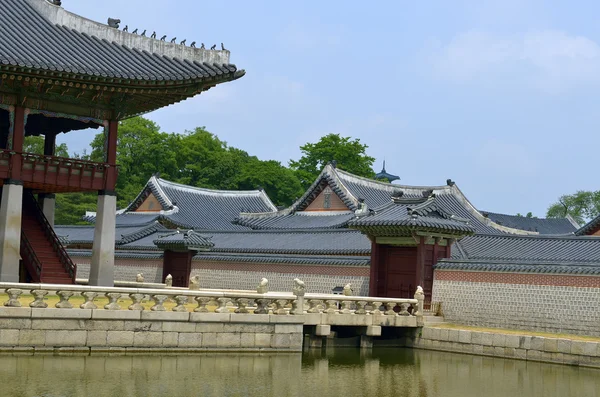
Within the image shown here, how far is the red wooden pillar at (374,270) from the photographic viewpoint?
106 feet

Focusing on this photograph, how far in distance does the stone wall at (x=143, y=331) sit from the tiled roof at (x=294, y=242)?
10447mm

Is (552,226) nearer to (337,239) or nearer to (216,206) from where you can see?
(216,206)

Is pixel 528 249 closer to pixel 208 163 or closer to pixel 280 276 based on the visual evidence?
pixel 280 276

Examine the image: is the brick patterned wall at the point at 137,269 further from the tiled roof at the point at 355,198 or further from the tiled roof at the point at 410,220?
the tiled roof at the point at 410,220

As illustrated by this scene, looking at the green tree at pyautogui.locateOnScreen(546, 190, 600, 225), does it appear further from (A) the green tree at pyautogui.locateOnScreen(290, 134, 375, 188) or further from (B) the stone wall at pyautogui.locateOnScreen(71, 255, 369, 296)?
(B) the stone wall at pyautogui.locateOnScreen(71, 255, 369, 296)

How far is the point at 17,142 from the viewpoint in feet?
92.4

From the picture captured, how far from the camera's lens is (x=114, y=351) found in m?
22.7

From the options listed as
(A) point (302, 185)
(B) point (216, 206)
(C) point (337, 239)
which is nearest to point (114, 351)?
(C) point (337, 239)

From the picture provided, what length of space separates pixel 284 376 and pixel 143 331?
13.9 feet

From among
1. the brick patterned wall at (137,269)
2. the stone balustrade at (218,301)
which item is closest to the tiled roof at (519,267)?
the stone balustrade at (218,301)

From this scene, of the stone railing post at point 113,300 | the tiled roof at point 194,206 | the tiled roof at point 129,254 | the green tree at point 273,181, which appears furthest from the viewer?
the green tree at point 273,181

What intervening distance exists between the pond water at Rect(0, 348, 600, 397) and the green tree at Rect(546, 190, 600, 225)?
8245 centimetres

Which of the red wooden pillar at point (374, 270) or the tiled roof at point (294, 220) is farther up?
the tiled roof at point (294, 220)

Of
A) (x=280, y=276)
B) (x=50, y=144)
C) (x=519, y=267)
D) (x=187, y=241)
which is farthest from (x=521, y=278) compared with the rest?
(x=187, y=241)
